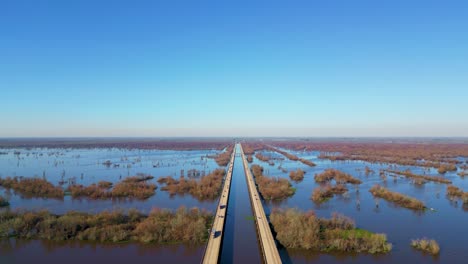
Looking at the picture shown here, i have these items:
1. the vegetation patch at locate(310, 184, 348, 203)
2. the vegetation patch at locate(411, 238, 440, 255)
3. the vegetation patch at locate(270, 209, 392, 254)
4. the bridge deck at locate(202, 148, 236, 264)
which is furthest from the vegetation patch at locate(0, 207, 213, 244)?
the vegetation patch at locate(310, 184, 348, 203)

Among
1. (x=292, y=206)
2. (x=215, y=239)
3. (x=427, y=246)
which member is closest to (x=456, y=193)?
(x=427, y=246)

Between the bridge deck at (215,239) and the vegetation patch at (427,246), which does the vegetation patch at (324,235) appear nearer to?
the vegetation patch at (427,246)

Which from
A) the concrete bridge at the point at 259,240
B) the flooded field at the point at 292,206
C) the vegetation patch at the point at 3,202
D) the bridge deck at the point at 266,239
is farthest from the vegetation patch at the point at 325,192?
the vegetation patch at the point at 3,202

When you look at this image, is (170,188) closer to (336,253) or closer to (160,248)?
(160,248)

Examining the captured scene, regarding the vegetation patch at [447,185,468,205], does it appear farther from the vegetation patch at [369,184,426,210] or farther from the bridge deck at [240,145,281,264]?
the bridge deck at [240,145,281,264]

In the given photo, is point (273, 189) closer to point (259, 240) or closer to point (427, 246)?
point (259, 240)

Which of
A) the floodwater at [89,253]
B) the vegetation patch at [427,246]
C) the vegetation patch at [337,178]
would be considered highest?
the vegetation patch at [337,178]
